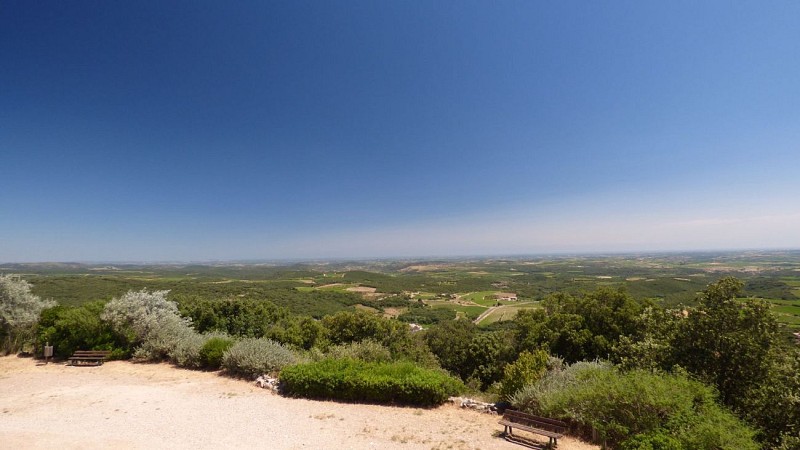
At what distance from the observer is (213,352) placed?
38.9 feet

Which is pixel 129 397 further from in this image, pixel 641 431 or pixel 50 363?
pixel 641 431

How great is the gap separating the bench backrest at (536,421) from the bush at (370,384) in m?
2.09

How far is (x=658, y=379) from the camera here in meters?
7.02

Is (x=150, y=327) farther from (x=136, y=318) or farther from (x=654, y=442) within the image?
(x=654, y=442)

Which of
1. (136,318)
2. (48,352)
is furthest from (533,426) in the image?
(48,352)

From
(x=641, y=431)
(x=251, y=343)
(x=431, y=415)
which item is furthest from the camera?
(x=251, y=343)

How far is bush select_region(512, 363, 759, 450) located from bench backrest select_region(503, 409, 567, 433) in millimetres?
373

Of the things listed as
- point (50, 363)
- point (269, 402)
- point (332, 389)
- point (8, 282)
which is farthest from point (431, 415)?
point (8, 282)

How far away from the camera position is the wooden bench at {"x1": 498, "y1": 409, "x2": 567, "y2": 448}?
709cm

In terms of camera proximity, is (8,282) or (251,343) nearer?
(251,343)

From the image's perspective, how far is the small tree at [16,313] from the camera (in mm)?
13812

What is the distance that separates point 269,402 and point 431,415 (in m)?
4.70

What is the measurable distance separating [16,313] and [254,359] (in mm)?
12272

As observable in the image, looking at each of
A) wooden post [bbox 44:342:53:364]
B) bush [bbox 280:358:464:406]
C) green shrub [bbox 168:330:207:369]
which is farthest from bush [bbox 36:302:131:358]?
bush [bbox 280:358:464:406]
